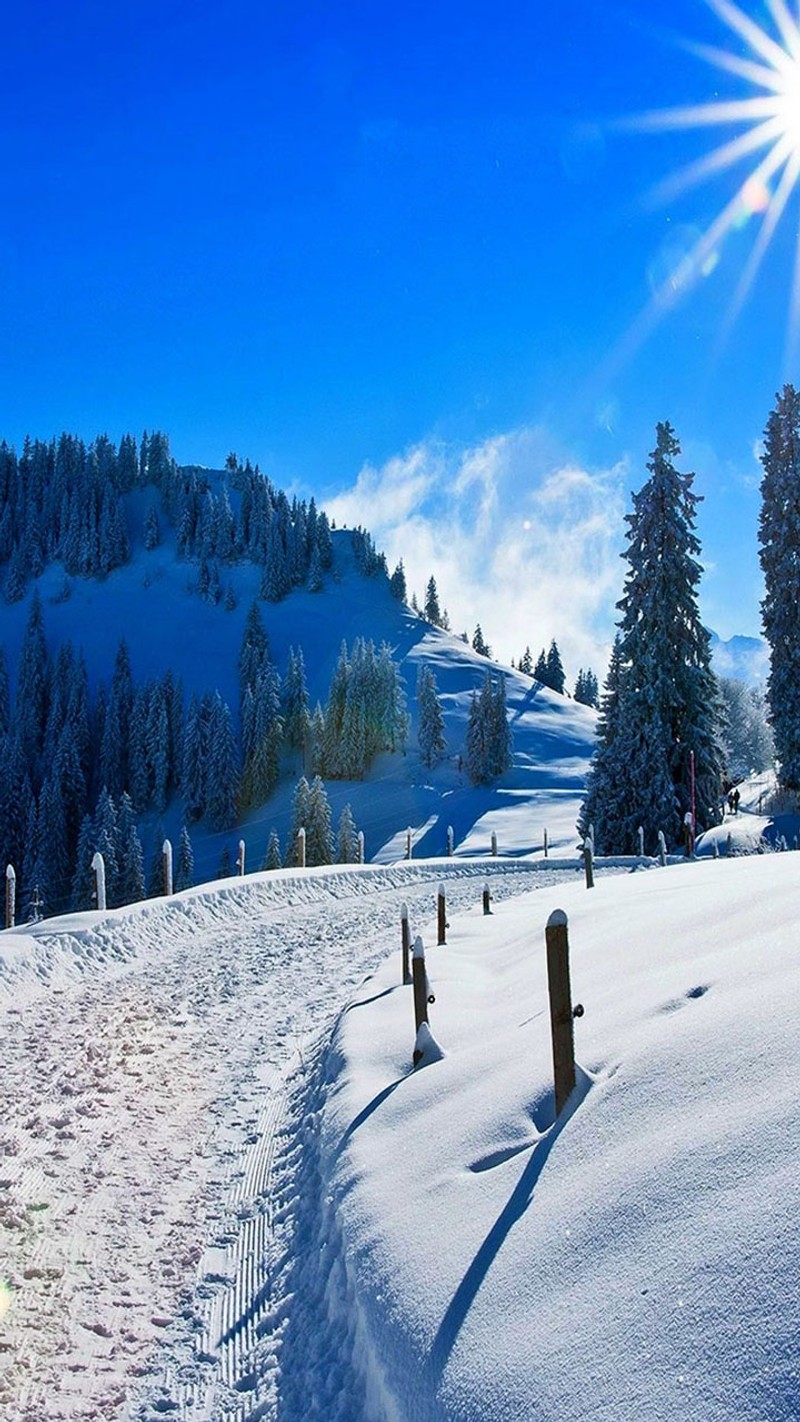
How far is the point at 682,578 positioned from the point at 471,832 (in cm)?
3917

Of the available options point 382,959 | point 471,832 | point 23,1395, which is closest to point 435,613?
point 471,832

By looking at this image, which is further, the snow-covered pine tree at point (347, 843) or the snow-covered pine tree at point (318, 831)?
the snow-covered pine tree at point (318, 831)

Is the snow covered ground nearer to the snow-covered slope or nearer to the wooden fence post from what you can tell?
the wooden fence post

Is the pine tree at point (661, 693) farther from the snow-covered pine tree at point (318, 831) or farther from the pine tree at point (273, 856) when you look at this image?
the snow-covered pine tree at point (318, 831)

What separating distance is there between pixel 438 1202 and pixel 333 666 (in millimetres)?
112409

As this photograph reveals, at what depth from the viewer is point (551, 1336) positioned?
289cm

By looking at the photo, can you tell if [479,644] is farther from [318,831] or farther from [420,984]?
[420,984]

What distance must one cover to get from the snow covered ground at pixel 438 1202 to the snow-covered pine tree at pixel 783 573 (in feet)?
80.7

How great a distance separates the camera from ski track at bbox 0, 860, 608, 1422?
3.99 meters

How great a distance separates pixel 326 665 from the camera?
116938mm

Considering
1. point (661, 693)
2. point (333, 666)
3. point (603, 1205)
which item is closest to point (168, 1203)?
point (603, 1205)

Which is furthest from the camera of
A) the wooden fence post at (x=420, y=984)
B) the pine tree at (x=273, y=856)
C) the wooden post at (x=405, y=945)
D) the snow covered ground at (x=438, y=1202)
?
the pine tree at (x=273, y=856)

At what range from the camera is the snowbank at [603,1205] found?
252 centimetres

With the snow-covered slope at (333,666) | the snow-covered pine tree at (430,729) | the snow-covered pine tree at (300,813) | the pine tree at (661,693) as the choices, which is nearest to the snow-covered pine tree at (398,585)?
the snow-covered slope at (333,666)
